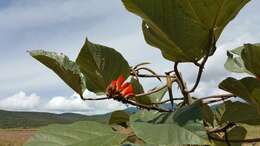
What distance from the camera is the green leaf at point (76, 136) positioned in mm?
758

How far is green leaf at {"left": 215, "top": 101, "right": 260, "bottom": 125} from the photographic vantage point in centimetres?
91

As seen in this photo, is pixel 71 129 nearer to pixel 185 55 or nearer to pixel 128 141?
pixel 128 141

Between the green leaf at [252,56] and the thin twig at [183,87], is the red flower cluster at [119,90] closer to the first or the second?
the thin twig at [183,87]

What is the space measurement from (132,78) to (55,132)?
41 cm

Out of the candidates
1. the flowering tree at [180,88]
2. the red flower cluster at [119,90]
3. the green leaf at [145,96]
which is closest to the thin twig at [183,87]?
the flowering tree at [180,88]

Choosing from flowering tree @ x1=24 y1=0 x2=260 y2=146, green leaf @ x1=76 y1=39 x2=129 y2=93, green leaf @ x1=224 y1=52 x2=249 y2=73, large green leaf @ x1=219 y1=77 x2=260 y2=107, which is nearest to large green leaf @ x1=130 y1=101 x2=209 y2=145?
flowering tree @ x1=24 y1=0 x2=260 y2=146

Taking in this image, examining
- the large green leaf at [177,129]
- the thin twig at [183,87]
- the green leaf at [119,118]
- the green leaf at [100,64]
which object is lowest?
the large green leaf at [177,129]

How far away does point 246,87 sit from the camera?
819 millimetres

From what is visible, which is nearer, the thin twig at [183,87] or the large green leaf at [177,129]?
the large green leaf at [177,129]

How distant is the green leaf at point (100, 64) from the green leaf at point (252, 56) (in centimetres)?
29

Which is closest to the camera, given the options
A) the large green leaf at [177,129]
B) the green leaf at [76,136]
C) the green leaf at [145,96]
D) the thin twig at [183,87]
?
the large green leaf at [177,129]

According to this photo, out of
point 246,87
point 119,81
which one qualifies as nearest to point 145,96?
point 119,81

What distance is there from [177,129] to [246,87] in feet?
0.66

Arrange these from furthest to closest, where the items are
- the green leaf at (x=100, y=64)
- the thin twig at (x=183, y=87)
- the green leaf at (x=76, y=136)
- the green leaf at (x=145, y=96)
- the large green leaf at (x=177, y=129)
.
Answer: the green leaf at (x=145, y=96) < the green leaf at (x=100, y=64) < the thin twig at (x=183, y=87) < the green leaf at (x=76, y=136) < the large green leaf at (x=177, y=129)
